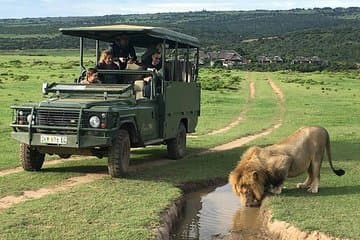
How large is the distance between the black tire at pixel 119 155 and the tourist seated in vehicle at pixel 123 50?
116 inches

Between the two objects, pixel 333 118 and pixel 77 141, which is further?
pixel 333 118

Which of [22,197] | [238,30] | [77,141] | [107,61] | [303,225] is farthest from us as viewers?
[238,30]

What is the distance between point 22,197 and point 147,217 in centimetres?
250

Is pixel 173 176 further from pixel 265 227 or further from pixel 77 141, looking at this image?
pixel 265 227

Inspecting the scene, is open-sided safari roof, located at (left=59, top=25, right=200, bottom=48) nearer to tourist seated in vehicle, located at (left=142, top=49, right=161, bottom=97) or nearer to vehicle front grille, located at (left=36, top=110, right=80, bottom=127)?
tourist seated in vehicle, located at (left=142, top=49, right=161, bottom=97)

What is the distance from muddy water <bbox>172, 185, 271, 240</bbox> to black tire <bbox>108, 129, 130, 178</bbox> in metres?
1.36

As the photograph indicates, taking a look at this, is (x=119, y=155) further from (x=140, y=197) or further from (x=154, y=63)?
(x=154, y=63)

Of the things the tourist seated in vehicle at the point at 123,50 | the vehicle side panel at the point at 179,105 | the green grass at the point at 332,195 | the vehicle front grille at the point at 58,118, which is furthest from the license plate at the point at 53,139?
the green grass at the point at 332,195

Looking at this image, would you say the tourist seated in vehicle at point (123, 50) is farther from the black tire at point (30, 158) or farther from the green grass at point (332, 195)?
the green grass at point (332, 195)

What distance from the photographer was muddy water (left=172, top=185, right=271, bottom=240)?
30.6 ft

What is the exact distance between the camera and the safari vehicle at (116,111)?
11.4m

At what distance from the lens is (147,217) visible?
894 centimetres

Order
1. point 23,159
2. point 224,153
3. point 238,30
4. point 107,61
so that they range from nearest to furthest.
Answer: point 23,159
point 107,61
point 224,153
point 238,30

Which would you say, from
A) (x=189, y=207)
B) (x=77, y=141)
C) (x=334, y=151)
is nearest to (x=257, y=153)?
(x=189, y=207)
